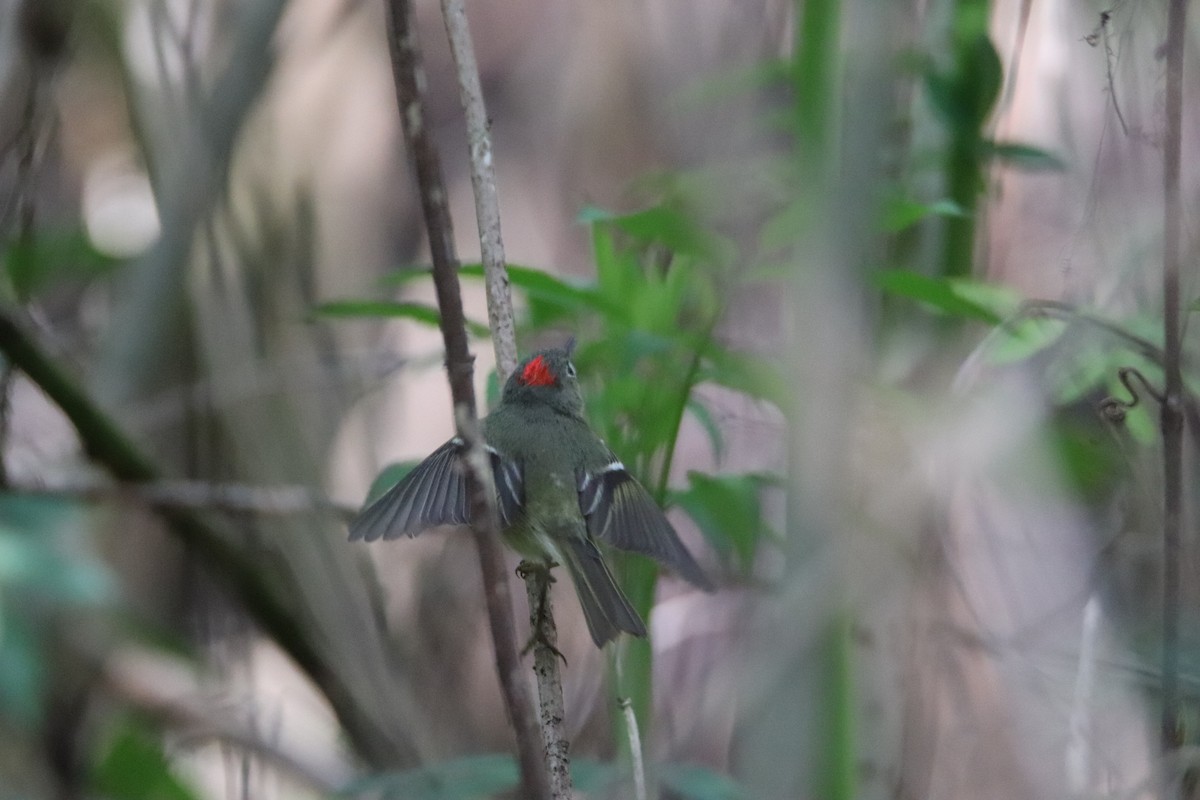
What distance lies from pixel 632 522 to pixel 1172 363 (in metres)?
0.89

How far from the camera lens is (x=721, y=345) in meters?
2.18

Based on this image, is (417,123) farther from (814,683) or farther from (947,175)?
(947,175)

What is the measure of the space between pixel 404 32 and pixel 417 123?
0.07m

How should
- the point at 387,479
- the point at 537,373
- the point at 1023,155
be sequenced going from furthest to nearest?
the point at 537,373 → the point at 1023,155 → the point at 387,479

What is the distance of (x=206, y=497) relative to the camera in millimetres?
3217

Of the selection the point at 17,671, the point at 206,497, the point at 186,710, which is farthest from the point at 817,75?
the point at 186,710

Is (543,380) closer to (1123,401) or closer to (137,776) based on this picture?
(1123,401)

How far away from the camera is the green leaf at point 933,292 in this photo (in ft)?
5.89

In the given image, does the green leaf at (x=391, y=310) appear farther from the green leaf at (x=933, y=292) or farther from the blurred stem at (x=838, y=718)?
the blurred stem at (x=838, y=718)

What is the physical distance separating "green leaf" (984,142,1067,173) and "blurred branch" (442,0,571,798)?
106 cm

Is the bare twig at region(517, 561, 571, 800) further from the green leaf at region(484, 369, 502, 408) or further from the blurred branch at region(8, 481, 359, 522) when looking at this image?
the blurred branch at region(8, 481, 359, 522)

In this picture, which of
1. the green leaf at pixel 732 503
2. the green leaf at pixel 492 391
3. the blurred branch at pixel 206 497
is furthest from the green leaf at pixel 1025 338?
the blurred branch at pixel 206 497

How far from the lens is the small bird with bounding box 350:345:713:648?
80.3 inches

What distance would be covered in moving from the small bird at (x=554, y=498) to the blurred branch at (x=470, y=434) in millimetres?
824
